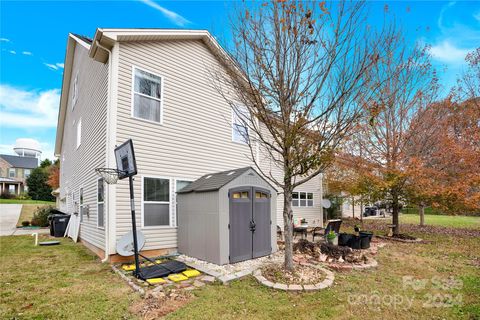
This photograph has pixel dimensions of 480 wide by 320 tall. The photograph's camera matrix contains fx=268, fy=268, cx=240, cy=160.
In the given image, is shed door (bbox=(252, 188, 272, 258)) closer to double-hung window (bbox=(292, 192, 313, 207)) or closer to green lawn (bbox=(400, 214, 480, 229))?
double-hung window (bbox=(292, 192, 313, 207))

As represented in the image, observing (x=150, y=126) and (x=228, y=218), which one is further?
(x=150, y=126)

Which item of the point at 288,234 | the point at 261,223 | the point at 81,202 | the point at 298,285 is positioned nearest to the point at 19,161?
the point at 81,202

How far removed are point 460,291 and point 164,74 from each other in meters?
8.83

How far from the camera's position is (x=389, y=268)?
6.20 metres

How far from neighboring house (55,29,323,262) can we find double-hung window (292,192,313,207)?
6698mm

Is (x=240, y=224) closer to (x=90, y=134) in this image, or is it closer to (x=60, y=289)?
(x=60, y=289)

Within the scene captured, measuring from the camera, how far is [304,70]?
545cm

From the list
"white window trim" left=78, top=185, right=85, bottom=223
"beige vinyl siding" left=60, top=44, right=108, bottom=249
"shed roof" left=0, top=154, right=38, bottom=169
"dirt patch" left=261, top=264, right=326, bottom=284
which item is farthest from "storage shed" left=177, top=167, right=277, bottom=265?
"shed roof" left=0, top=154, right=38, bottom=169

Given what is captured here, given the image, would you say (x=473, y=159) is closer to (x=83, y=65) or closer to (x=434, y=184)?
(x=434, y=184)

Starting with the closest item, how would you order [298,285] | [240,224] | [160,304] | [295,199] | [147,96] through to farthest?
[160,304] → [298,285] → [240,224] → [147,96] → [295,199]

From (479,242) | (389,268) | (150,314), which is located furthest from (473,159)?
(150,314)

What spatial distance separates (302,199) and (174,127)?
1061cm

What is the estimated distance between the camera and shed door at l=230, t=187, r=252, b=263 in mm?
6633

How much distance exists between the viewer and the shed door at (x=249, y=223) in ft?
21.9
